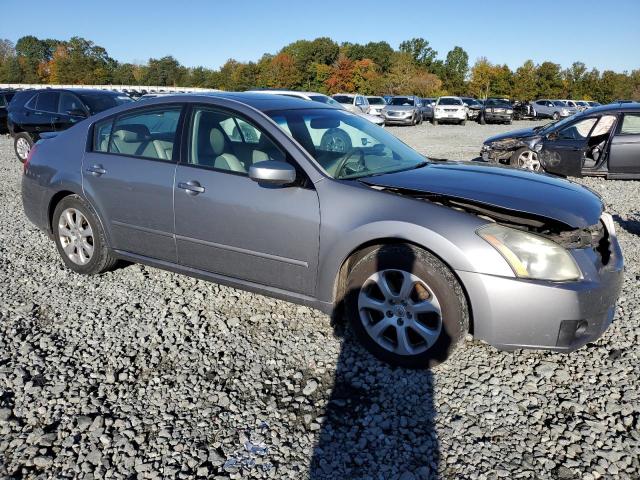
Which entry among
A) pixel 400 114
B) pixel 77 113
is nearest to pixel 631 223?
pixel 77 113

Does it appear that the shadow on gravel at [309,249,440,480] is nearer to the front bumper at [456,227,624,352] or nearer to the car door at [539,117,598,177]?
the front bumper at [456,227,624,352]

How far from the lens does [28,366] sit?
3.22 meters

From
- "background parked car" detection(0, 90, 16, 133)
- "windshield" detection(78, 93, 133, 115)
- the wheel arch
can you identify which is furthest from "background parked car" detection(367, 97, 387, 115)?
the wheel arch

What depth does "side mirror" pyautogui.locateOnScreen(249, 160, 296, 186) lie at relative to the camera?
127 inches

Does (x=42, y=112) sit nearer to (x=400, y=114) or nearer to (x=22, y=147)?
(x=22, y=147)

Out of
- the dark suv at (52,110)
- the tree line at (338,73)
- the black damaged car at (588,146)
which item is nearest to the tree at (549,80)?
the tree line at (338,73)

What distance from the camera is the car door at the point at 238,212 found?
337 cm

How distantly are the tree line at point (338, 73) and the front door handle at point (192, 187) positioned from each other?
6866 centimetres

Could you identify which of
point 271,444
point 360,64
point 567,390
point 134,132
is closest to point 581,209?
point 567,390

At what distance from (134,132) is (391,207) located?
2400 millimetres

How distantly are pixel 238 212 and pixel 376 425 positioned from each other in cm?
167

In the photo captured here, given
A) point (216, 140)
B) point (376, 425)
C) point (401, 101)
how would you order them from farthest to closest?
point (401, 101), point (216, 140), point (376, 425)

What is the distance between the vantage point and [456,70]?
307 feet

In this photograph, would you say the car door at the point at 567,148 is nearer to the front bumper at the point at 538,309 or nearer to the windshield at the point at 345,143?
the windshield at the point at 345,143
